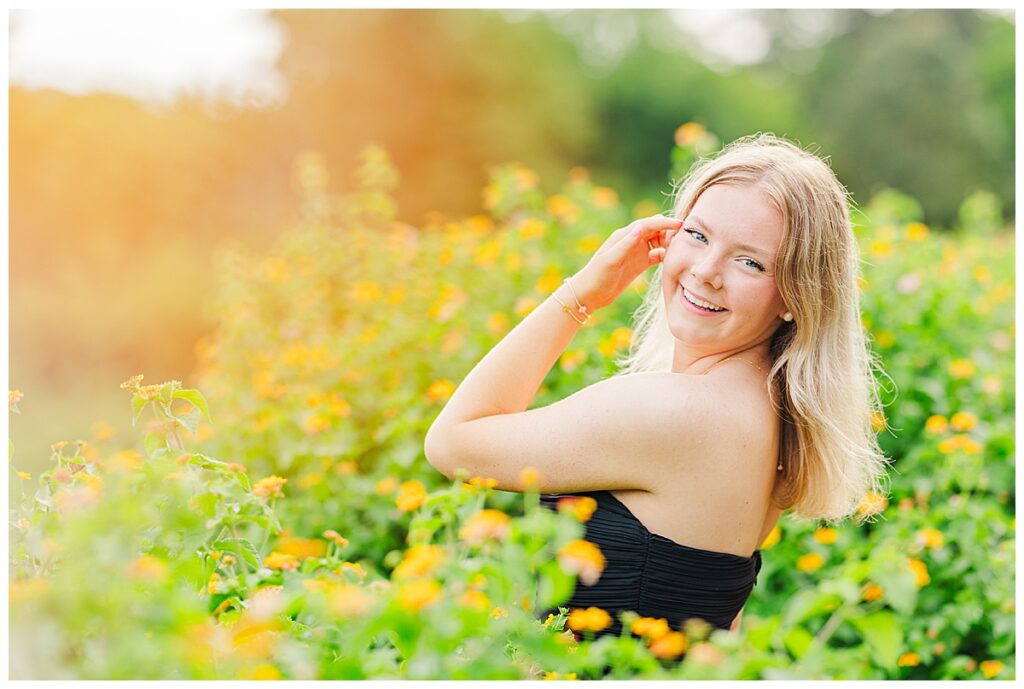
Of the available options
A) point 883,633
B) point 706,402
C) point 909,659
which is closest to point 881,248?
point 909,659

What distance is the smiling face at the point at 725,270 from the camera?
1562 millimetres

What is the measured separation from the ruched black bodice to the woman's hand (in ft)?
1.19

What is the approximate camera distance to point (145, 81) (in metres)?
8.40

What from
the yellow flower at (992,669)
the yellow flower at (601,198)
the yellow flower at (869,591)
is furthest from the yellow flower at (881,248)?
the yellow flower at (869,591)

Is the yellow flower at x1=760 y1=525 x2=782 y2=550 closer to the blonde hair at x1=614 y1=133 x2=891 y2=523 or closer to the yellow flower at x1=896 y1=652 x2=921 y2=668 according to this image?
the yellow flower at x1=896 y1=652 x2=921 y2=668

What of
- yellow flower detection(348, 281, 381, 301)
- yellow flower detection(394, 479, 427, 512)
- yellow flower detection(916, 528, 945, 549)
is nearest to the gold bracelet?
yellow flower detection(394, 479, 427, 512)

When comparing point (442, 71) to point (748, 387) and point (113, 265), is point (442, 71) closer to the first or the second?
point (113, 265)

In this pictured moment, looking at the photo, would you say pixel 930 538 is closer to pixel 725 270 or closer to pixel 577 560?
pixel 725 270

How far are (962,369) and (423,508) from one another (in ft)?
7.12

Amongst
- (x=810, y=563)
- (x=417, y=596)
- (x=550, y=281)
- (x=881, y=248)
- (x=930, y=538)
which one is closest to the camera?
(x=417, y=596)

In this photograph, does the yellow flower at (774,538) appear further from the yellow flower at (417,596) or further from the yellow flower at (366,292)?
the yellow flower at (417,596)

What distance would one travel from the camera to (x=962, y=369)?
3.08 metres

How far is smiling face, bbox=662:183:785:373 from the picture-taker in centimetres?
156

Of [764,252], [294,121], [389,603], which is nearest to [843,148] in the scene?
[294,121]
